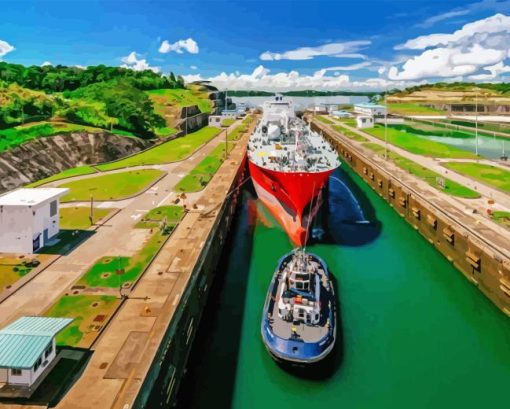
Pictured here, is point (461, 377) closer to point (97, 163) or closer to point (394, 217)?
point (394, 217)

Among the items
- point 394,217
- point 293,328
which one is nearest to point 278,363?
point 293,328

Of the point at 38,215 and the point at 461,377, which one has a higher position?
the point at 38,215

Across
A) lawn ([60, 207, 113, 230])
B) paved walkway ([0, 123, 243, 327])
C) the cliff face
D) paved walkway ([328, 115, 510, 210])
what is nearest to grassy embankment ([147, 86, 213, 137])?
the cliff face

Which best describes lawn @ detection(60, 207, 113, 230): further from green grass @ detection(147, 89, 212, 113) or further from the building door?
green grass @ detection(147, 89, 212, 113)

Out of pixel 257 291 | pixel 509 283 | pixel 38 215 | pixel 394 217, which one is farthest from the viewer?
pixel 394 217

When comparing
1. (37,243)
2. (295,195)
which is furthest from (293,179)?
(37,243)

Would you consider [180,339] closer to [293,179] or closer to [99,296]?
[99,296]
